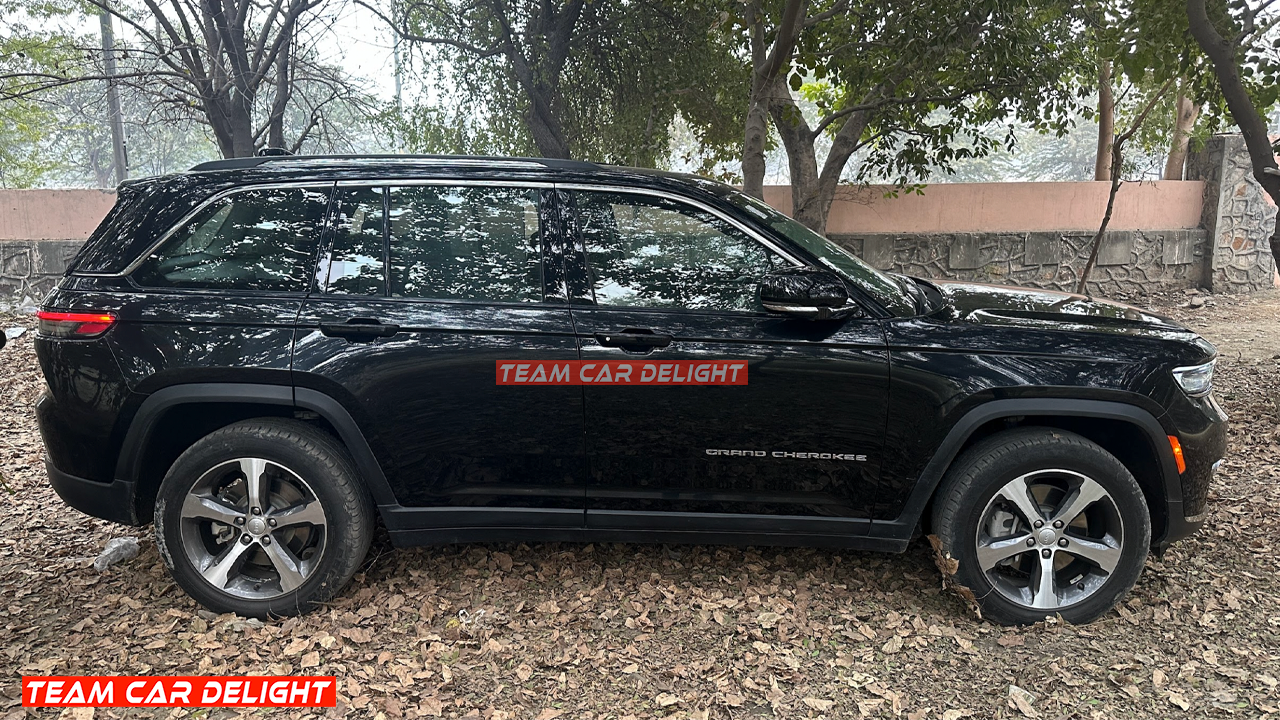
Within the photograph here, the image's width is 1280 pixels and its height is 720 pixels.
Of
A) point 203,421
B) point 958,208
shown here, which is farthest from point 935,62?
point 203,421

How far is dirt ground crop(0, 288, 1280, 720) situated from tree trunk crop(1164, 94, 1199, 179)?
34.4ft

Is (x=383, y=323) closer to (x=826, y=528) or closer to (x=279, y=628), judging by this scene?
(x=279, y=628)

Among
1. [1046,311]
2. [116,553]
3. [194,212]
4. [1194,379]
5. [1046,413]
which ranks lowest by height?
[116,553]

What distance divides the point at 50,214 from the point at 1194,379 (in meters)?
12.1

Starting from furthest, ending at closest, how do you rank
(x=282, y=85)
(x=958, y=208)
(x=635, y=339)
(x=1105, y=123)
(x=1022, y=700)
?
(x=1105, y=123) → (x=958, y=208) → (x=282, y=85) → (x=635, y=339) → (x=1022, y=700)

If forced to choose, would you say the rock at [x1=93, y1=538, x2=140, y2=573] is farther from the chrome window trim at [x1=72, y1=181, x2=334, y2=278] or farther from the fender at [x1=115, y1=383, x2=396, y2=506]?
the chrome window trim at [x1=72, y1=181, x2=334, y2=278]

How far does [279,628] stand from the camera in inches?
130

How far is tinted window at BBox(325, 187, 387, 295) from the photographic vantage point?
3270 millimetres

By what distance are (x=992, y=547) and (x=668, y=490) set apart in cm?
125

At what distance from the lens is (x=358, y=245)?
331cm

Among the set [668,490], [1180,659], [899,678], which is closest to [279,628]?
[668,490]

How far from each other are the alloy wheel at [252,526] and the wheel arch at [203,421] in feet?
0.74

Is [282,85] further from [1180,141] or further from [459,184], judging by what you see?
[1180,141]

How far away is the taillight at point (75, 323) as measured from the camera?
3225 millimetres
